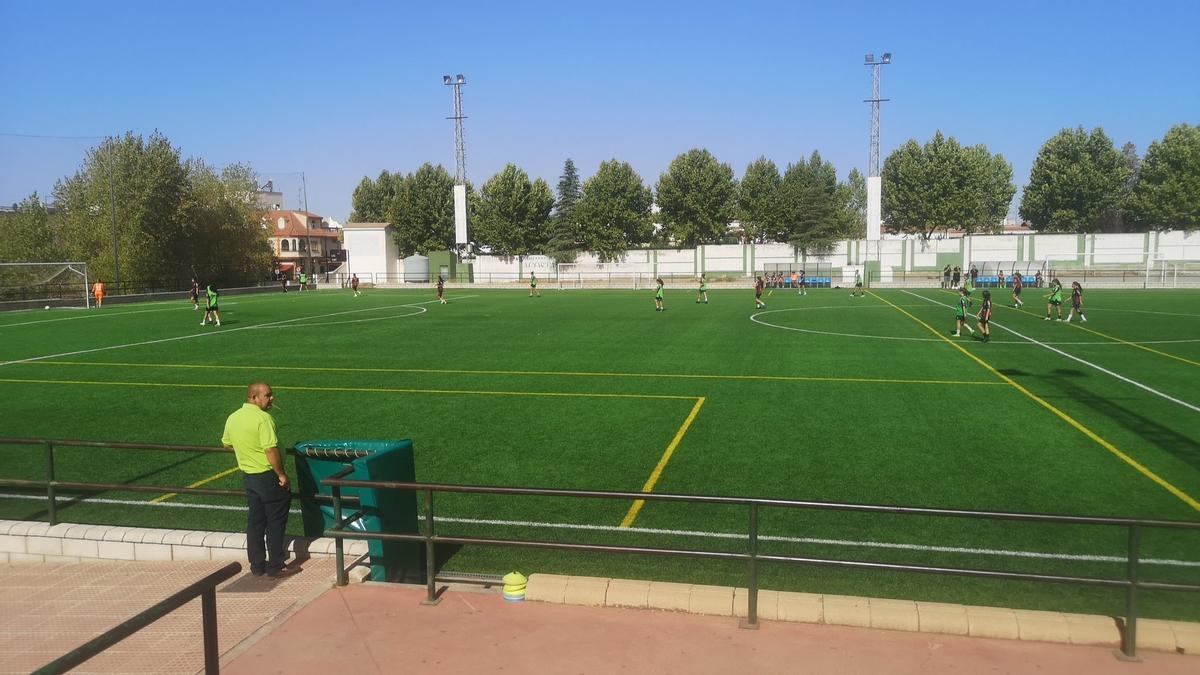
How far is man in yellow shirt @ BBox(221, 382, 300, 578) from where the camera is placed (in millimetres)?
6617

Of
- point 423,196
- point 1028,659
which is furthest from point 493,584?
point 423,196

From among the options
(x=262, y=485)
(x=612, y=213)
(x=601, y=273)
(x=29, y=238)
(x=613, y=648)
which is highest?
(x=612, y=213)

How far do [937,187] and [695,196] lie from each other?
Result: 27.4 m

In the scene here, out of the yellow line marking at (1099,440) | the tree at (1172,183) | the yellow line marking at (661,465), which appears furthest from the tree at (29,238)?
the tree at (1172,183)

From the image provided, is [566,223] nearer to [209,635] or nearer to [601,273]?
[601,273]

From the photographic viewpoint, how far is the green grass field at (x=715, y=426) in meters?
8.13

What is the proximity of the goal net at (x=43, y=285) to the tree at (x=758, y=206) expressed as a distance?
64.0 m

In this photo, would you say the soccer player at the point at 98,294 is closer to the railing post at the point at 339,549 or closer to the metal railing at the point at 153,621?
the railing post at the point at 339,549

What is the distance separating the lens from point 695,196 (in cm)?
8412

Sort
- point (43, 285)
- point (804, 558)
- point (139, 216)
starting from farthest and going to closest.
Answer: point (139, 216), point (43, 285), point (804, 558)

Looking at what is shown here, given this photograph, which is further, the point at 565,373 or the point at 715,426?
the point at 565,373

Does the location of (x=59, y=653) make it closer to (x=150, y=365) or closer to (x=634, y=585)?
(x=634, y=585)

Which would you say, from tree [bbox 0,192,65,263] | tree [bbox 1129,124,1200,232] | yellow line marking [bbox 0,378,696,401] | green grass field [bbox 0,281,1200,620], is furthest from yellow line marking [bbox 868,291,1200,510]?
tree [bbox 1129,124,1200,232]

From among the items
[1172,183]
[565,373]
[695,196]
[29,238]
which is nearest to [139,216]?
[29,238]
